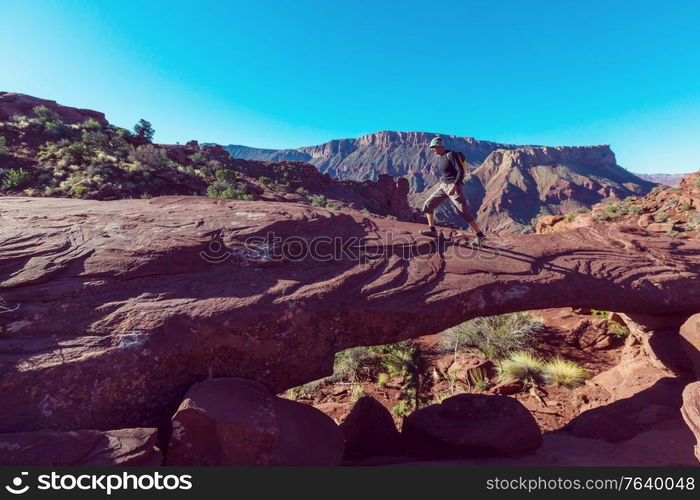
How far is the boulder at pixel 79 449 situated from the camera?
2340 millimetres

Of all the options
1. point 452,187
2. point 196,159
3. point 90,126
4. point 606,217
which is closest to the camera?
point 452,187

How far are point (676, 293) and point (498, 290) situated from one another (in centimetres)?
290

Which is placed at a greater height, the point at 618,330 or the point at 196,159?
the point at 196,159

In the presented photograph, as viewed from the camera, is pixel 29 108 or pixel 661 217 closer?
pixel 661 217

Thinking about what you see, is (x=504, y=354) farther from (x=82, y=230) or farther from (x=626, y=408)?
(x=82, y=230)

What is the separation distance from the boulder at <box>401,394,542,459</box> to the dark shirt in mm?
3396

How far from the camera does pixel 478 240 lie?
5.27 meters

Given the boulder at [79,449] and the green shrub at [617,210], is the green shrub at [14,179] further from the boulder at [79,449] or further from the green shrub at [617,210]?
the green shrub at [617,210]

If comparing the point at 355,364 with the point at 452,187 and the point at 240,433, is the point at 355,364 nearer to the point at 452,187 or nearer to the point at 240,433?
the point at 452,187

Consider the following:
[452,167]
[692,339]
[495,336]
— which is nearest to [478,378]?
[495,336]

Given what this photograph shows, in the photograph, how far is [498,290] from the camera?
4.45 metres

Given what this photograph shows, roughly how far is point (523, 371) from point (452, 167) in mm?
4616

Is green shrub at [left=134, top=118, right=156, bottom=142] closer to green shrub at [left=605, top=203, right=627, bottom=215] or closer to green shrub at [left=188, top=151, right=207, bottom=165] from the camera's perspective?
green shrub at [left=188, top=151, right=207, bottom=165]

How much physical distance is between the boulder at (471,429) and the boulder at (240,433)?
1.28 metres
